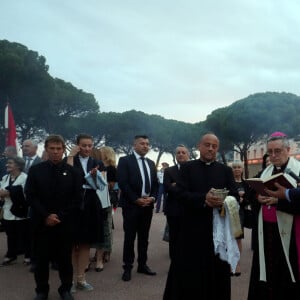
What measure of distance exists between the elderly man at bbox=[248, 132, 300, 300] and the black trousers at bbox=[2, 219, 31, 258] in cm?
404

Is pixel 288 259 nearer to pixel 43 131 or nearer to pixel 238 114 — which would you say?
pixel 43 131

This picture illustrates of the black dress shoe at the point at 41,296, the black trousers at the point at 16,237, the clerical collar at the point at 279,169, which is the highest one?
the clerical collar at the point at 279,169

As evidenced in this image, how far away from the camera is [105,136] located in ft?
133

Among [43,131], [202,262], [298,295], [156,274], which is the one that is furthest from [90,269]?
[43,131]

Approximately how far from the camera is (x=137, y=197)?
563cm

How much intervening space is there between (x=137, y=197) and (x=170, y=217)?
25.2 inches

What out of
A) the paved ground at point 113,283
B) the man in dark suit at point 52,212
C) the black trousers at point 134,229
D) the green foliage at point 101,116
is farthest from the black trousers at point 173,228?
the green foliage at point 101,116

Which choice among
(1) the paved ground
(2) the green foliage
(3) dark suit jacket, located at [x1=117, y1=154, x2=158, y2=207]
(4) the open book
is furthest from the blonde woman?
(2) the green foliage

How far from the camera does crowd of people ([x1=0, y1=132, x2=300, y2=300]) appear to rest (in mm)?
3594

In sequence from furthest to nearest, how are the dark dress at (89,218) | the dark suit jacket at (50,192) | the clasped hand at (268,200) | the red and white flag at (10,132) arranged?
the red and white flag at (10,132) < the dark dress at (89,218) < the dark suit jacket at (50,192) < the clasped hand at (268,200)

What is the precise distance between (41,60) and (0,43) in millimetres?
2832

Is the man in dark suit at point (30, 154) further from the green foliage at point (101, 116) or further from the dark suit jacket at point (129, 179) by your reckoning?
the green foliage at point (101, 116)

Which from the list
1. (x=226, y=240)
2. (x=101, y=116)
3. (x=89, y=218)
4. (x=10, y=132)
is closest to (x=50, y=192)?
(x=89, y=218)

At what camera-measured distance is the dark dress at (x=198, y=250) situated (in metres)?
3.67
